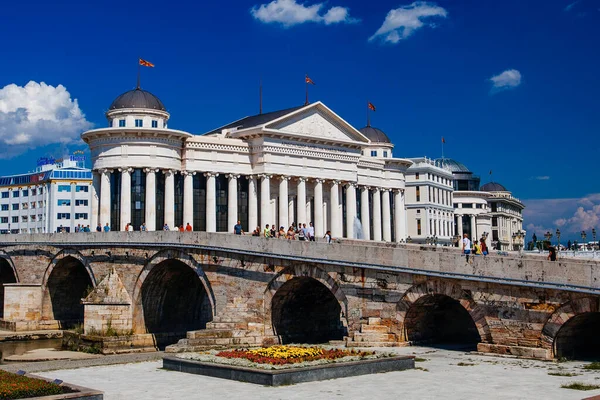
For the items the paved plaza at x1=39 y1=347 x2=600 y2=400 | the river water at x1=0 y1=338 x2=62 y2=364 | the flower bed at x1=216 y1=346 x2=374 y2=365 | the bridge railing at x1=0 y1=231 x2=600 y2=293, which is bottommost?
the river water at x1=0 y1=338 x2=62 y2=364

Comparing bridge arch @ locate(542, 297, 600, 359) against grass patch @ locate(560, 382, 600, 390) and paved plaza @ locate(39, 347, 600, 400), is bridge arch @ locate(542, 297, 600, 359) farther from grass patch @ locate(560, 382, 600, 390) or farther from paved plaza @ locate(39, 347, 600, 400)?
grass patch @ locate(560, 382, 600, 390)

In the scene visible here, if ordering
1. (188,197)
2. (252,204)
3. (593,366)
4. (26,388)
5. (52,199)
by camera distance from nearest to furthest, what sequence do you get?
(26,388)
(593,366)
(188,197)
(252,204)
(52,199)

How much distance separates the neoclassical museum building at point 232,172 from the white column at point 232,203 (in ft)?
0.29

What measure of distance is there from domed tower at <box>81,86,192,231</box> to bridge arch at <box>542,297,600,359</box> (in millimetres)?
39805

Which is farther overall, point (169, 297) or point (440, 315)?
point (169, 297)

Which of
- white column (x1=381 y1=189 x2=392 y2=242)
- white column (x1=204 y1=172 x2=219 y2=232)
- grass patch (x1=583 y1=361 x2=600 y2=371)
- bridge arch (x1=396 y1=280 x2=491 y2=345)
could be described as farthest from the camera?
white column (x1=381 y1=189 x2=392 y2=242)

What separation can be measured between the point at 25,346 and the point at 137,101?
23286 mm

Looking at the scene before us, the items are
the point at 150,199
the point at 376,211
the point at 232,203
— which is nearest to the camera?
the point at 150,199

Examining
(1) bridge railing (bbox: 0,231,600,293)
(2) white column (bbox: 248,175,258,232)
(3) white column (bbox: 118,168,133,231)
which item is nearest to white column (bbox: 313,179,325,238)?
(2) white column (bbox: 248,175,258,232)

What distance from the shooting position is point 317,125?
67312 millimetres

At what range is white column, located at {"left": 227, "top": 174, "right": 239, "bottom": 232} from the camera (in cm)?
6331

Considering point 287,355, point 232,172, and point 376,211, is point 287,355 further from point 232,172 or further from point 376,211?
point 376,211

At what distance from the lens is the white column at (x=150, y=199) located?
5859 cm

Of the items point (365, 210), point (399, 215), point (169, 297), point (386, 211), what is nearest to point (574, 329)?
point (169, 297)
